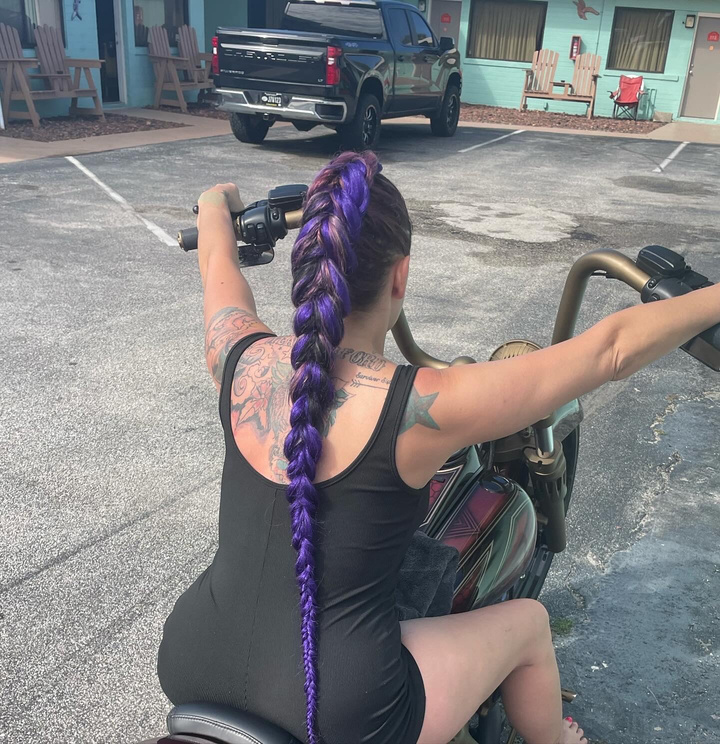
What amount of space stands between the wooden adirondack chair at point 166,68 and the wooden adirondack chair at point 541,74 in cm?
849

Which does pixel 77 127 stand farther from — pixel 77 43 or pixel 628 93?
pixel 628 93

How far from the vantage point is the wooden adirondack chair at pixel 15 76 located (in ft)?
45.0

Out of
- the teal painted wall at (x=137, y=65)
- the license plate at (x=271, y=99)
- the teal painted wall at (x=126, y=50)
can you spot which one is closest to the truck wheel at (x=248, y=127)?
the license plate at (x=271, y=99)

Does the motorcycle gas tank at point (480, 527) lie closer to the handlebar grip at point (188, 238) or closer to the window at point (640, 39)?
the handlebar grip at point (188, 238)

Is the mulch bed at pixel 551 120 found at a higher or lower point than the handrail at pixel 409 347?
lower

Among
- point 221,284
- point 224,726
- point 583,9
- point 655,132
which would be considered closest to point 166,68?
point 655,132

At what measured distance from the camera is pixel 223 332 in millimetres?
1920

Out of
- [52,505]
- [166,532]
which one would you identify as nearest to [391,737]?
[166,532]

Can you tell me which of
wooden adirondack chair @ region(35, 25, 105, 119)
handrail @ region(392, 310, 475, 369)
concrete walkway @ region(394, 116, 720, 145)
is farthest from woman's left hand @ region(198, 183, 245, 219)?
concrete walkway @ region(394, 116, 720, 145)

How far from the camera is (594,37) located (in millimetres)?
21891

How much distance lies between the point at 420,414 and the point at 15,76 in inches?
574

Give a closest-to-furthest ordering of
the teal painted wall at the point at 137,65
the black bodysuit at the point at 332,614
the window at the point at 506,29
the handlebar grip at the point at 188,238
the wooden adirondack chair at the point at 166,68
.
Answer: the black bodysuit at the point at 332,614 < the handlebar grip at the point at 188,238 < the teal painted wall at the point at 137,65 < the wooden adirondack chair at the point at 166,68 < the window at the point at 506,29

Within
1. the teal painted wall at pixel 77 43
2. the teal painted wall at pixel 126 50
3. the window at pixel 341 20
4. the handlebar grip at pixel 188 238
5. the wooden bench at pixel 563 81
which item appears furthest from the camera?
the wooden bench at pixel 563 81

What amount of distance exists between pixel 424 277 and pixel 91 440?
3590mm
